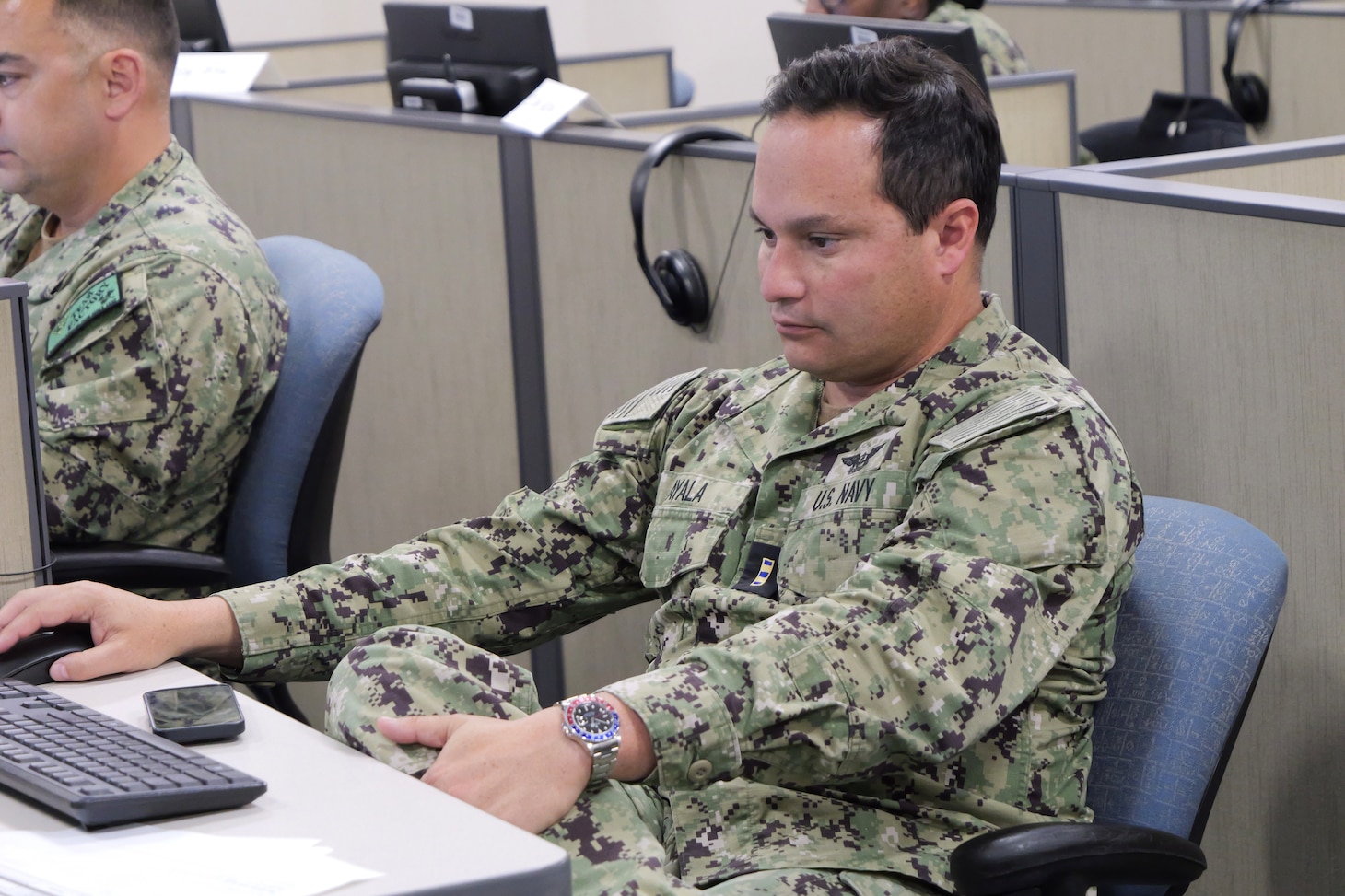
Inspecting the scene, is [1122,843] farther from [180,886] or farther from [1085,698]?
[180,886]

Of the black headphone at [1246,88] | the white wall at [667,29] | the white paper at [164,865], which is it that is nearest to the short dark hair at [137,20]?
the white paper at [164,865]

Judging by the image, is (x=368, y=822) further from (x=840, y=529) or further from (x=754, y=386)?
(x=754, y=386)

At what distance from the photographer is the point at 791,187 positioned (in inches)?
51.9

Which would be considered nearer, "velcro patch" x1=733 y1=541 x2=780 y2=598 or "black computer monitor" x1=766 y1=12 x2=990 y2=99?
"velcro patch" x1=733 y1=541 x2=780 y2=598

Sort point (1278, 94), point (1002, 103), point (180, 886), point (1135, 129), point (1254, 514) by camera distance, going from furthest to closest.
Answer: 1. point (1278, 94)
2. point (1135, 129)
3. point (1002, 103)
4. point (1254, 514)
5. point (180, 886)

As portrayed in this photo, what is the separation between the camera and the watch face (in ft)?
3.53

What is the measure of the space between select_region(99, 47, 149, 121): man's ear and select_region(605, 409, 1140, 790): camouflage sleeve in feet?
4.11

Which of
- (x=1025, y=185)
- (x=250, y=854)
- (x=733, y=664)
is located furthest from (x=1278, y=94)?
(x=250, y=854)

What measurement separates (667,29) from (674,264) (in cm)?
494

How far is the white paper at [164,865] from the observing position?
0.84 metres

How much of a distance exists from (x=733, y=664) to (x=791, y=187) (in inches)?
15.4

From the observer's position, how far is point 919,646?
114 cm

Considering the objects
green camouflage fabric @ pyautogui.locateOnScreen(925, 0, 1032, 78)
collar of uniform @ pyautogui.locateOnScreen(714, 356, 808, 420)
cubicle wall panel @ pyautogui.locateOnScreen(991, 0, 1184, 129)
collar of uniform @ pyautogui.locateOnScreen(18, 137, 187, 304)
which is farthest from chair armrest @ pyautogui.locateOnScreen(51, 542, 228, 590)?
cubicle wall panel @ pyautogui.locateOnScreen(991, 0, 1184, 129)

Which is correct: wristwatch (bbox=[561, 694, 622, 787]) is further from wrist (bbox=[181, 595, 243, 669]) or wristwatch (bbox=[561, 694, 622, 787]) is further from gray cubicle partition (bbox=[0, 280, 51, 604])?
gray cubicle partition (bbox=[0, 280, 51, 604])
